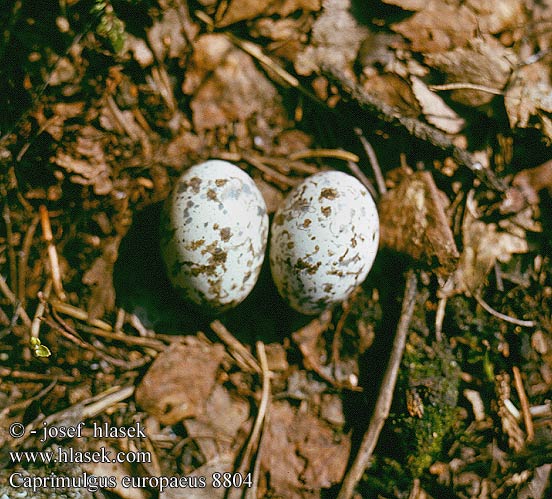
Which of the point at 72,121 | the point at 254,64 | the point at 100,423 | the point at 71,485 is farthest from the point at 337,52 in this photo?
the point at 71,485

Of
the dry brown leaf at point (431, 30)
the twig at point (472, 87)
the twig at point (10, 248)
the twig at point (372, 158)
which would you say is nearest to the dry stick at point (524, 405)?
the twig at point (372, 158)

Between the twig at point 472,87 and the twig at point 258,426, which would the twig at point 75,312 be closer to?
the twig at point 258,426

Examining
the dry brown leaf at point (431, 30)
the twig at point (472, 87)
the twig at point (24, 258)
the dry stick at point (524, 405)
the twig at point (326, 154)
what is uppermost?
the dry brown leaf at point (431, 30)

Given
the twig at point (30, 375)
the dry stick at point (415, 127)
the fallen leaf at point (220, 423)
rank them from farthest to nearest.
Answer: the dry stick at point (415, 127), the fallen leaf at point (220, 423), the twig at point (30, 375)

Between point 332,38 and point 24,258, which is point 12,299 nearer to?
point 24,258

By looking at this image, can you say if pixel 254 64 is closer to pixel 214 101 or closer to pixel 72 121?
pixel 214 101

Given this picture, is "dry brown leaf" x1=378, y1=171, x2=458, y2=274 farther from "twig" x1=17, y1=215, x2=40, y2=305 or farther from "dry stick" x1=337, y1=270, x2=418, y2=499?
"twig" x1=17, y1=215, x2=40, y2=305
